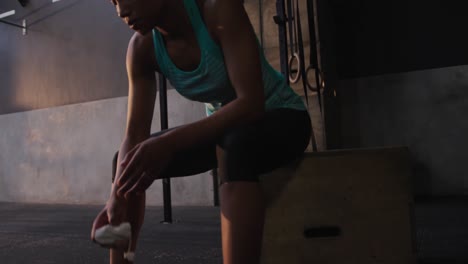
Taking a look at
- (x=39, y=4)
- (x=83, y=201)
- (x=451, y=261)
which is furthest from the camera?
(x=39, y=4)

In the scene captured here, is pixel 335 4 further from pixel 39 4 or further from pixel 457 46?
pixel 39 4

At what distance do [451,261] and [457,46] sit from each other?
2.45 metres

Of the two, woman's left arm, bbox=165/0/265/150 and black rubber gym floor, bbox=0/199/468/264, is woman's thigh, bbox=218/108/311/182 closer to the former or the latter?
woman's left arm, bbox=165/0/265/150

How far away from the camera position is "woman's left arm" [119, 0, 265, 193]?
64 centimetres

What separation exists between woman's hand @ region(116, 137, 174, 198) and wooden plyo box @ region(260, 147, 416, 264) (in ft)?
1.53

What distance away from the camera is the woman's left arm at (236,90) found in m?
0.64

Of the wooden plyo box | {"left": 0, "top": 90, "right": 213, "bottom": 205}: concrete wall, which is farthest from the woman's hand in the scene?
{"left": 0, "top": 90, "right": 213, "bottom": 205}: concrete wall

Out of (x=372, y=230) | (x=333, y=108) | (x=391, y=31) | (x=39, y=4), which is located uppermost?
(x=39, y=4)

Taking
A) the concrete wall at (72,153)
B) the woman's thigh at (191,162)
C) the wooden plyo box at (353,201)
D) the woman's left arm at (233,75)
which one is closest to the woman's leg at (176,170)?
the woman's thigh at (191,162)

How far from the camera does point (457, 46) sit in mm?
3219

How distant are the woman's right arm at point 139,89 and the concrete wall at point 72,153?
8.39 ft

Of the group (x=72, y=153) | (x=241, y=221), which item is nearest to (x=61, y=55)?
(x=72, y=153)

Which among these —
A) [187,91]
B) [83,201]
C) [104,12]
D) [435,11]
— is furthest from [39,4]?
[187,91]

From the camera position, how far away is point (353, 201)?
108 centimetres
